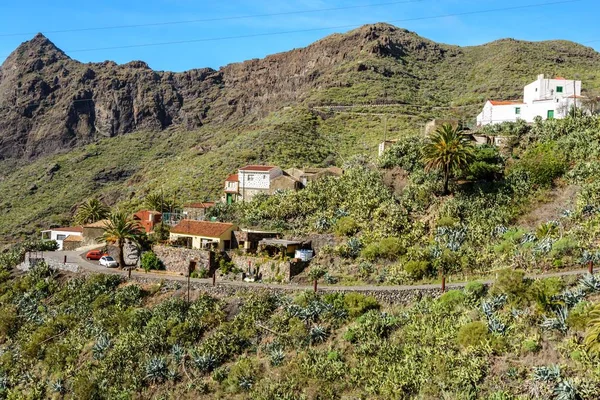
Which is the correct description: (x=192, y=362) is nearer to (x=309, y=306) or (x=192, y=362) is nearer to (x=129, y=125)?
(x=309, y=306)

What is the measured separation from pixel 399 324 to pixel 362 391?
4.06 m

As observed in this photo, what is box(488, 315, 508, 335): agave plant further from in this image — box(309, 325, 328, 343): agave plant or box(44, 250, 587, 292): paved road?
box(309, 325, 328, 343): agave plant

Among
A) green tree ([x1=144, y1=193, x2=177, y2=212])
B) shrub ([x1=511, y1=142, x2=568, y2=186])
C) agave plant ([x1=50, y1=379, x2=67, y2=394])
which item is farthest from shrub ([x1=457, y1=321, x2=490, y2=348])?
green tree ([x1=144, y1=193, x2=177, y2=212])

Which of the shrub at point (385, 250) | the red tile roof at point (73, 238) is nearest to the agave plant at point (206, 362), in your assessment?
the shrub at point (385, 250)

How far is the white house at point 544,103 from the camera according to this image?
45.3 meters

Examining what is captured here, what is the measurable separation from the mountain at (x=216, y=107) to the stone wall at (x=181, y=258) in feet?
64.8

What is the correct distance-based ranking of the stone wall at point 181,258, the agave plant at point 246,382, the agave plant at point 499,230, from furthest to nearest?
the stone wall at point 181,258, the agave plant at point 499,230, the agave plant at point 246,382

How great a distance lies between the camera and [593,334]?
60.6 ft

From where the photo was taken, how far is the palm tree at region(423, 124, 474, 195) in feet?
115

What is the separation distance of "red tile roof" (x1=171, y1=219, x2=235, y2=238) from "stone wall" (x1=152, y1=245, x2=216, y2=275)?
176 cm

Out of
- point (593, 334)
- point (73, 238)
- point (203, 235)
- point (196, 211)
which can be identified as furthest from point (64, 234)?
point (593, 334)

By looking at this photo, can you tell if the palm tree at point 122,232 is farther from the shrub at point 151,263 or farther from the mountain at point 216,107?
the mountain at point 216,107

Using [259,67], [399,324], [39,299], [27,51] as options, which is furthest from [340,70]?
[27,51]

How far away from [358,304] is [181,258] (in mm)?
14719
